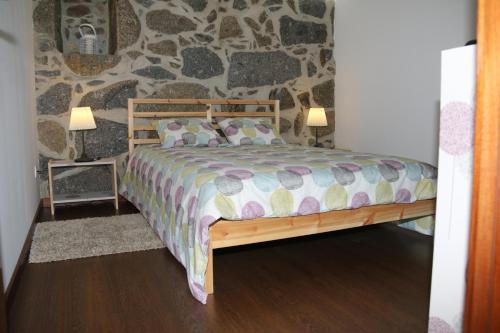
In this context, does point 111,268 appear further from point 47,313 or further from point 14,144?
point 14,144

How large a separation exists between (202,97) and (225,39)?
29.5 inches

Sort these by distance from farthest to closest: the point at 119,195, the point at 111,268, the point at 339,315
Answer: the point at 119,195, the point at 111,268, the point at 339,315

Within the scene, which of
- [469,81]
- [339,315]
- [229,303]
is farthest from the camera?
[229,303]

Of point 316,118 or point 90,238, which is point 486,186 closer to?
point 90,238

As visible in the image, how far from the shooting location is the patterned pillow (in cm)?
381

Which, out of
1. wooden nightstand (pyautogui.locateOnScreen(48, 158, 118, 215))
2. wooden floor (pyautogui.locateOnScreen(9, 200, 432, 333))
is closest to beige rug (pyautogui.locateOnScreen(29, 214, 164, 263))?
wooden floor (pyautogui.locateOnScreen(9, 200, 432, 333))

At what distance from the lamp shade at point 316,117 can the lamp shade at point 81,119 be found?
2.45 metres

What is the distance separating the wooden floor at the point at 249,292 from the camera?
1739mm

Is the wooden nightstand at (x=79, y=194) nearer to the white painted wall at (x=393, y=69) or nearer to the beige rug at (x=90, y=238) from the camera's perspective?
the beige rug at (x=90, y=238)

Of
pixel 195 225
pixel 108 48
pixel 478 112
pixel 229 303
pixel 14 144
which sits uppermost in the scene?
pixel 108 48

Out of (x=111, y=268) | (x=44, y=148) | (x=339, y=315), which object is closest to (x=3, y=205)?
(x=111, y=268)

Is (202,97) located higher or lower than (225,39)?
lower

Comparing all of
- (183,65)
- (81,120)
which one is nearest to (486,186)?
(81,120)

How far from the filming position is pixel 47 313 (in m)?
1.83
